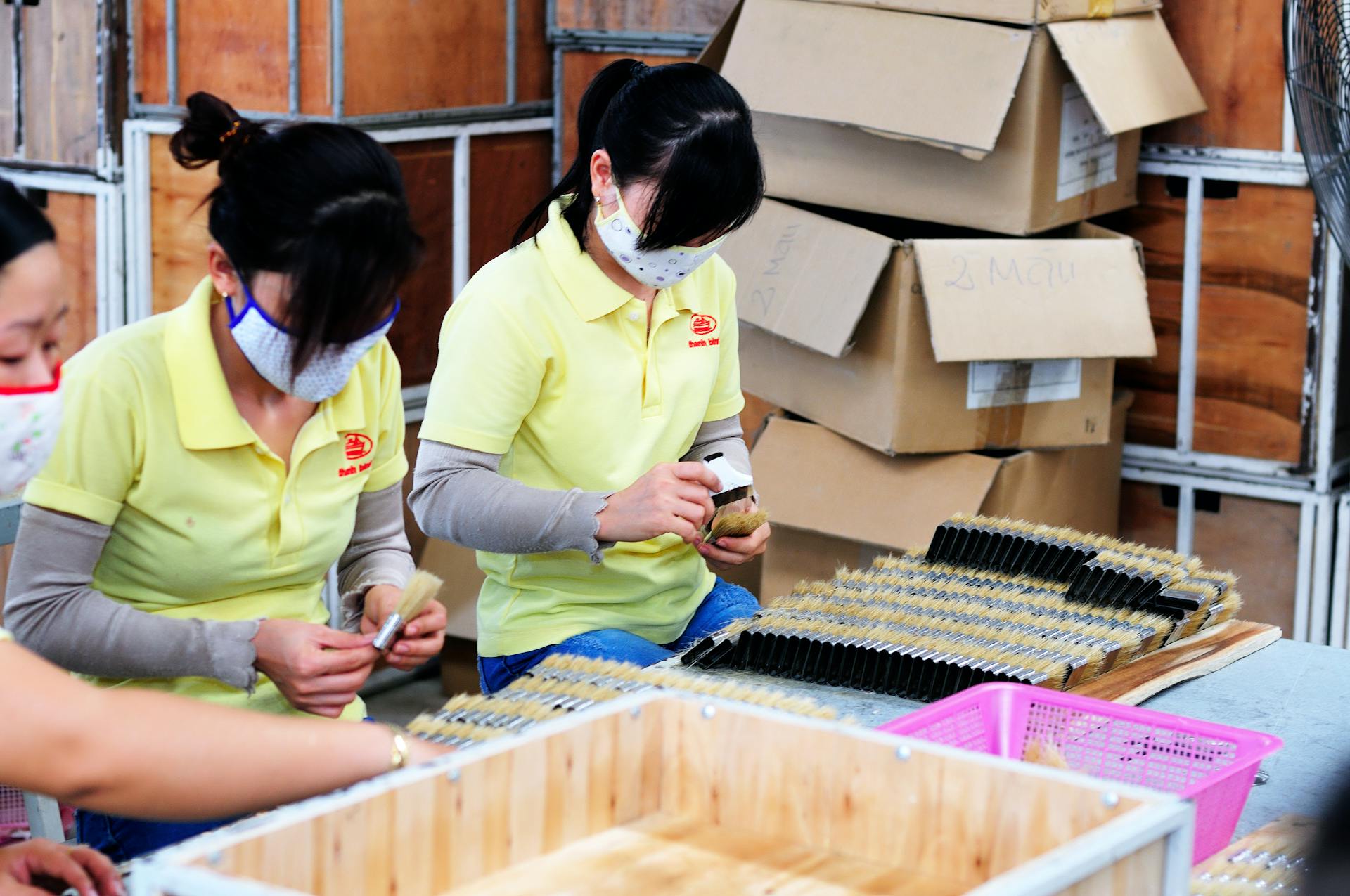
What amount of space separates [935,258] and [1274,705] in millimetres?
1270

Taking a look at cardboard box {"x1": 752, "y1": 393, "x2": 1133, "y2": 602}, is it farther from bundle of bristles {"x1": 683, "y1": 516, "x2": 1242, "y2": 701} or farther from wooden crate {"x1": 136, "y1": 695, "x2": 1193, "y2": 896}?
wooden crate {"x1": 136, "y1": 695, "x2": 1193, "y2": 896}

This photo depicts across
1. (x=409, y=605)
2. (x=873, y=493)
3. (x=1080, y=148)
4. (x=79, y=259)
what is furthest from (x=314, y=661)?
(x=79, y=259)

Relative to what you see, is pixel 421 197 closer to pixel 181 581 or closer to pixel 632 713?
pixel 181 581

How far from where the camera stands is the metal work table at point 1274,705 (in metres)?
1.69

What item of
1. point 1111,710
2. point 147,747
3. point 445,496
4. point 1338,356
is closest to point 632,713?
point 147,747

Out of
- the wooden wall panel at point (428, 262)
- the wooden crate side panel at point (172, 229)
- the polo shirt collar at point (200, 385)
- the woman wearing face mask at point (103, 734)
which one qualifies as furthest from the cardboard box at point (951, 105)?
the woman wearing face mask at point (103, 734)

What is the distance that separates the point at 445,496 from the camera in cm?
208

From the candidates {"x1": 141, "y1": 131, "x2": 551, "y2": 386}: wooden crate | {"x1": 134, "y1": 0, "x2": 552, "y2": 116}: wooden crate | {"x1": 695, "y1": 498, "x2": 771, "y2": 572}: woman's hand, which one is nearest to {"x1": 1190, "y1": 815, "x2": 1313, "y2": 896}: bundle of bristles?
{"x1": 695, "y1": 498, "x2": 771, "y2": 572}: woman's hand

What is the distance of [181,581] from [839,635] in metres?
0.76

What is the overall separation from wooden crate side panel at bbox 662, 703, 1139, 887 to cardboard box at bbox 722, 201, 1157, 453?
1.73 metres

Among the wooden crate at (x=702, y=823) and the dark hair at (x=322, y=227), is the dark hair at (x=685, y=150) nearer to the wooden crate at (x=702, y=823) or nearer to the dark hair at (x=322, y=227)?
the dark hair at (x=322, y=227)

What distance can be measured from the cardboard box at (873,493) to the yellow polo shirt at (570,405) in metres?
0.94

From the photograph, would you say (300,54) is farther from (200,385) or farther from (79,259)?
(200,385)

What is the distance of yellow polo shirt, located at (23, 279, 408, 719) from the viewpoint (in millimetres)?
1664
